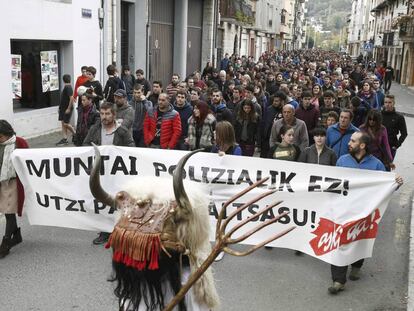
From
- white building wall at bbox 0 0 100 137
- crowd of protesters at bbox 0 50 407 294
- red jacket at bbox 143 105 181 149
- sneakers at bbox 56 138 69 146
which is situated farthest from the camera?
sneakers at bbox 56 138 69 146

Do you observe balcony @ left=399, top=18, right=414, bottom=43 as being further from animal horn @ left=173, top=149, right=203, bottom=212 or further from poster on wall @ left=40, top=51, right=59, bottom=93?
animal horn @ left=173, top=149, right=203, bottom=212

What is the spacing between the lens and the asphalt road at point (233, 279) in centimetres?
503

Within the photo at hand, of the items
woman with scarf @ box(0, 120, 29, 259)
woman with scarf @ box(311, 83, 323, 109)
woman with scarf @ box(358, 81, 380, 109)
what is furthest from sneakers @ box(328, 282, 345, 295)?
woman with scarf @ box(358, 81, 380, 109)

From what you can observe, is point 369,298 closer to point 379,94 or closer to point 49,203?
point 49,203

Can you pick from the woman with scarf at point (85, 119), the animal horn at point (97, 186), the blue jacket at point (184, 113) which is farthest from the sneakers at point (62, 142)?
the animal horn at point (97, 186)

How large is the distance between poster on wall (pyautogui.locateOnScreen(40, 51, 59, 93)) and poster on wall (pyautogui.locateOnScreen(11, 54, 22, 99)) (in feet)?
2.97

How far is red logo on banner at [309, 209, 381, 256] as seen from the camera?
17.7 ft

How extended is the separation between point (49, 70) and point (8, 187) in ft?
26.1

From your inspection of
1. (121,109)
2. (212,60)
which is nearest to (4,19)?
(121,109)

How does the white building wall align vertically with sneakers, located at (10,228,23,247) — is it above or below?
above

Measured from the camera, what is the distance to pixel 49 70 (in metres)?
13.3

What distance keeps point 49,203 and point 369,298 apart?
3.81 m

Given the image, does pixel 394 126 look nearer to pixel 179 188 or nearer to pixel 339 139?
pixel 339 139

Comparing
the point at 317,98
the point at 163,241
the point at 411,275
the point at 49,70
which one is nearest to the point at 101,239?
the point at 411,275
